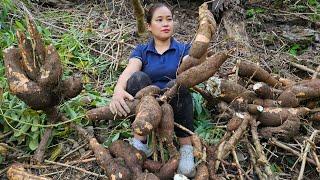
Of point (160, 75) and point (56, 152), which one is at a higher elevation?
point (160, 75)

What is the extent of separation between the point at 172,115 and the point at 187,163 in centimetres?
24

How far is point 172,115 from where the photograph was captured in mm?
1843

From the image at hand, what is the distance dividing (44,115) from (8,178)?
397 millimetres

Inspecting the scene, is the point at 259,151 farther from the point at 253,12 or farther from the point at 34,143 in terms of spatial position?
the point at 253,12

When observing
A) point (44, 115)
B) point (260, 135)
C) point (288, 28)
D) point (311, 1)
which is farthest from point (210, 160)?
point (311, 1)

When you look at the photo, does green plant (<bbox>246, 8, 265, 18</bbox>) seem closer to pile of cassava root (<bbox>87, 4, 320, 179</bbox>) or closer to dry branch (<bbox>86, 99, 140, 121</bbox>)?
pile of cassava root (<bbox>87, 4, 320, 179</bbox>)

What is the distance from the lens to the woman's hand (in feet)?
6.51

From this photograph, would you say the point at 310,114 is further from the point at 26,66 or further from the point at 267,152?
the point at 26,66

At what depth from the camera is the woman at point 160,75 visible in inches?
77.9

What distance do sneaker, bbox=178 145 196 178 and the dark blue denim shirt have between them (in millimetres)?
377

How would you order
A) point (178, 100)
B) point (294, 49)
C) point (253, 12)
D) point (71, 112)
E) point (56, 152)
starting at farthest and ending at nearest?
point (253, 12) → point (294, 49) → point (71, 112) → point (56, 152) → point (178, 100)

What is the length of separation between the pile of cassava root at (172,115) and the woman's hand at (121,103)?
0.03 meters

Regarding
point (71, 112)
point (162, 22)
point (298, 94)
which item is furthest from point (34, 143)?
point (298, 94)

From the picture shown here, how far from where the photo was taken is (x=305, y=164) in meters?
2.10
